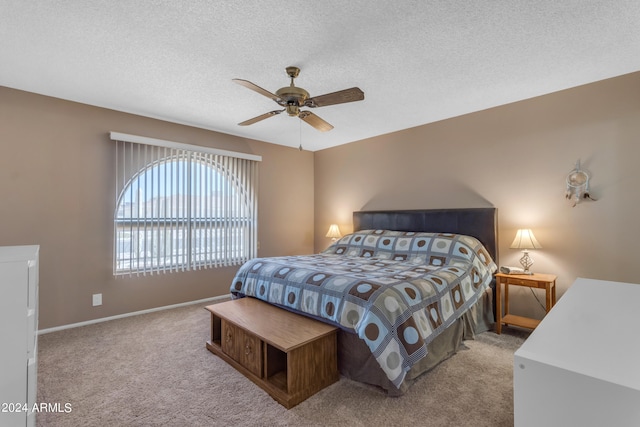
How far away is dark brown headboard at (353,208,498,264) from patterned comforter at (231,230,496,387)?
0.20 metres

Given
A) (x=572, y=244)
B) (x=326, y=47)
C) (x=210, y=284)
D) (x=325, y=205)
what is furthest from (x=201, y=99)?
(x=572, y=244)

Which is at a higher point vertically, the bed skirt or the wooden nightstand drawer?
the wooden nightstand drawer

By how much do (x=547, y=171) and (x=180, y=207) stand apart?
14.2ft

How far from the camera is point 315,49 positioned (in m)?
2.20

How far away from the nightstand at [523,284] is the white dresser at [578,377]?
2058mm

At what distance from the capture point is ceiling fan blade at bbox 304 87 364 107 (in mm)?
2070

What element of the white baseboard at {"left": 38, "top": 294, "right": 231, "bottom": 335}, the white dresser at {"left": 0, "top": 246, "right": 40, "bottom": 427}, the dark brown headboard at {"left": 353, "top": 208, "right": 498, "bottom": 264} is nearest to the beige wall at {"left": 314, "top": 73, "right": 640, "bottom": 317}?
the dark brown headboard at {"left": 353, "top": 208, "right": 498, "bottom": 264}

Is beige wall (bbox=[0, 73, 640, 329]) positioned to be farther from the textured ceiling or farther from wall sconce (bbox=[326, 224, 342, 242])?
wall sconce (bbox=[326, 224, 342, 242])

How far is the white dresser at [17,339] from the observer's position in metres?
1.17

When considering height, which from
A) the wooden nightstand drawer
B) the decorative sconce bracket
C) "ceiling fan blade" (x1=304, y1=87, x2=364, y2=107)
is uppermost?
"ceiling fan blade" (x1=304, y1=87, x2=364, y2=107)

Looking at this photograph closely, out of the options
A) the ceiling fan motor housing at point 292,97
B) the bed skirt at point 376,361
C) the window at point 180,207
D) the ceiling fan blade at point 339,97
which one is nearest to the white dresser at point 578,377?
the bed skirt at point 376,361

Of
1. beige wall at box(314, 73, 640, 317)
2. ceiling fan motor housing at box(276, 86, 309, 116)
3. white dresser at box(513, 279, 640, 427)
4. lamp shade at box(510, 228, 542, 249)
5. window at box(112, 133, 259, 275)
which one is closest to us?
white dresser at box(513, 279, 640, 427)

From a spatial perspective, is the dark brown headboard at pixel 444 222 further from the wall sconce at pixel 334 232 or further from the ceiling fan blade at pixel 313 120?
the ceiling fan blade at pixel 313 120

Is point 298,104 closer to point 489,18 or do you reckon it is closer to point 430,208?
point 489,18
